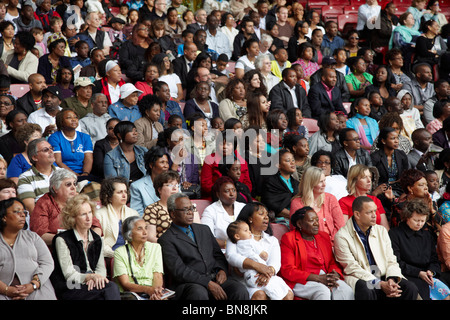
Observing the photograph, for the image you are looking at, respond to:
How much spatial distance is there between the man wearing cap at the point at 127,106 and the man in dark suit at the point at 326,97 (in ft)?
8.00

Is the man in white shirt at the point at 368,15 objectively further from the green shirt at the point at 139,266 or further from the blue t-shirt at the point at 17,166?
the green shirt at the point at 139,266

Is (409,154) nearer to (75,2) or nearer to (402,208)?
(402,208)

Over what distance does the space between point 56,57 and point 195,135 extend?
8.88ft

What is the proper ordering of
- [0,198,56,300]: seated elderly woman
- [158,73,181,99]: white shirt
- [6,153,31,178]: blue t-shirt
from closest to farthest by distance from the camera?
[0,198,56,300]: seated elderly woman
[6,153,31,178]: blue t-shirt
[158,73,181,99]: white shirt

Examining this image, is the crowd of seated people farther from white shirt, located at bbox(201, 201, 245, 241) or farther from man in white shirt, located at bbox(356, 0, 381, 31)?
man in white shirt, located at bbox(356, 0, 381, 31)

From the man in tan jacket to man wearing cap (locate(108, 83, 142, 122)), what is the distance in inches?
118

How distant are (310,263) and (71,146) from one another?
2.66 metres

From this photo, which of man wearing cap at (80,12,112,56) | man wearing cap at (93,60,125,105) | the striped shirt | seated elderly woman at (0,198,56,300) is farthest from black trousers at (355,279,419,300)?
man wearing cap at (80,12,112,56)

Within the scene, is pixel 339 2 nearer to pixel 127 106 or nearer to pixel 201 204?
pixel 127 106

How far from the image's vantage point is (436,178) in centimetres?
631

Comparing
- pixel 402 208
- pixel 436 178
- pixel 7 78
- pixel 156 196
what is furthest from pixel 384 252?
pixel 7 78

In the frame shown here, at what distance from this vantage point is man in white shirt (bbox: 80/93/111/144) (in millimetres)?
7070

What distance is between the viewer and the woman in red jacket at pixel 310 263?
5.06 m
